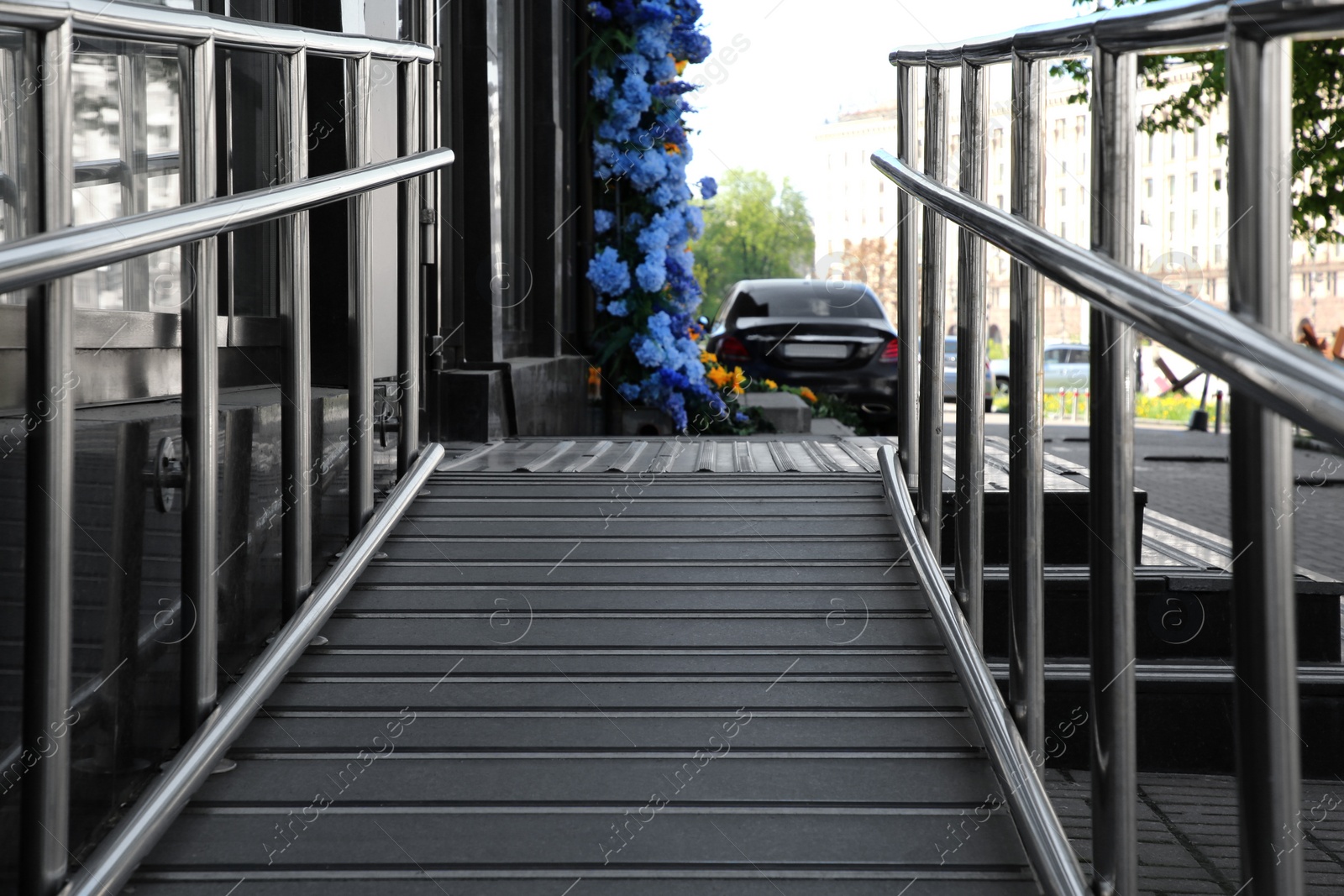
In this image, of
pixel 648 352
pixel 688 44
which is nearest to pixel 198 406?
pixel 648 352

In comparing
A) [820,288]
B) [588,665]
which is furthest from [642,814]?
[820,288]

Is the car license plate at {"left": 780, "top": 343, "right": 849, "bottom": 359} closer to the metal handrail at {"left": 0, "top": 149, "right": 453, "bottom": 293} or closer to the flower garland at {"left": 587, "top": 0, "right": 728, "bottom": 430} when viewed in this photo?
the flower garland at {"left": 587, "top": 0, "right": 728, "bottom": 430}

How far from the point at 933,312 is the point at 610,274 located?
489 cm

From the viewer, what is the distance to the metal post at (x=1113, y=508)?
1607 millimetres

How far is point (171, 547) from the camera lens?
2.16 meters

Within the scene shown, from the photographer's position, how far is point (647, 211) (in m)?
7.80

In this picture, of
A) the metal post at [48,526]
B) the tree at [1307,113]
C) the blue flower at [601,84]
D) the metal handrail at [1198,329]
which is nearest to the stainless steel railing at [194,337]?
the metal post at [48,526]

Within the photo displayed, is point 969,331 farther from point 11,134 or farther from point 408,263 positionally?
point 11,134

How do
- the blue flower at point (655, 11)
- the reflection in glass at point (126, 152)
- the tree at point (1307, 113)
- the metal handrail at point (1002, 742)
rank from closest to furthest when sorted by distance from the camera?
1. the metal handrail at point (1002, 742)
2. the reflection in glass at point (126, 152)
3. the blue flower at point (655, 11)
4. the tree at point (1307, 113)

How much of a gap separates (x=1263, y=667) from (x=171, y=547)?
1736 mm

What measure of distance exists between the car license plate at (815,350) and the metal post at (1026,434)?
28.6 feet

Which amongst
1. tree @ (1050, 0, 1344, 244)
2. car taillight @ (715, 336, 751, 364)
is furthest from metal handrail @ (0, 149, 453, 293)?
tree @ (1050, 0, 1344, 244)

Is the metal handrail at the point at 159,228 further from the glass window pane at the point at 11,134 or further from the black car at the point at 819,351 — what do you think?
the black car at the point at 819,351

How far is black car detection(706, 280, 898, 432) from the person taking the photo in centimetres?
1083
